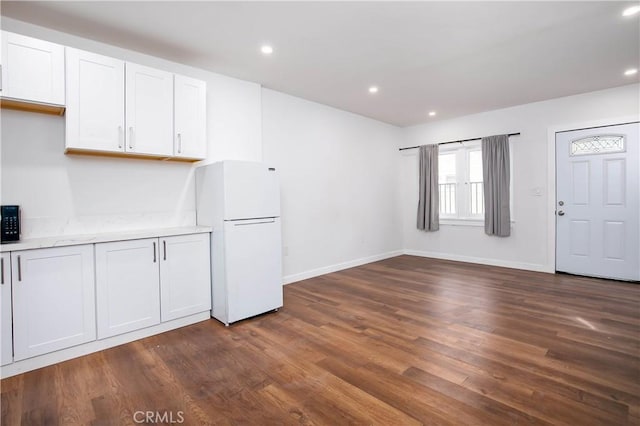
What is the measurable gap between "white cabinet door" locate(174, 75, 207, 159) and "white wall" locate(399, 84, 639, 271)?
453cm

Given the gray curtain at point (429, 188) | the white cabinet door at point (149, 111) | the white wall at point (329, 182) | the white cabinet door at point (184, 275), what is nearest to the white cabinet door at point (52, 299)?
the white cabinet door at point (184, 275)

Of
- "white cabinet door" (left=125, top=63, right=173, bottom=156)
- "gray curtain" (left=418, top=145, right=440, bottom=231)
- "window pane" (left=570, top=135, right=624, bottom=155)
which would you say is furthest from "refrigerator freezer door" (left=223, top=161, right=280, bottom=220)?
"window pane" (left=570, top=135, right=624, bottom=155)

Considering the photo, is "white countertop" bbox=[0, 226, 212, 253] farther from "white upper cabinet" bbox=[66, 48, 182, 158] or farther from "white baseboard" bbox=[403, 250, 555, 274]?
"white baseboard" bbox=[403, 250, 555, 274]

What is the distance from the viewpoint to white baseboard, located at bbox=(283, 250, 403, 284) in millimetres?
4461

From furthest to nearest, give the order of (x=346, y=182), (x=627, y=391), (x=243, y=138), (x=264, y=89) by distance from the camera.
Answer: (x=346, y=182) → (x=264, y=89) → (x=243, y=138) → (x=627, y=391)

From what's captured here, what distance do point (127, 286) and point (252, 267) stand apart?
1.08m

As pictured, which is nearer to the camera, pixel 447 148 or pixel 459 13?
pixel 459 13

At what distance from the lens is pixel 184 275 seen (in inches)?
116

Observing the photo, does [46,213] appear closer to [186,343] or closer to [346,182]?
[186,343]

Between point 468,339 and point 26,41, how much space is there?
13.5ft

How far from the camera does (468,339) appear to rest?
260 centimetres

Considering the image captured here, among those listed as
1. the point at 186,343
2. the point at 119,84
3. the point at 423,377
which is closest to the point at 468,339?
the point at 423,377

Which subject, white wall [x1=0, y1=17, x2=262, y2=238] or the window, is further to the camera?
the window

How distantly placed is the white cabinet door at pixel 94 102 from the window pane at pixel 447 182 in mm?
5329
